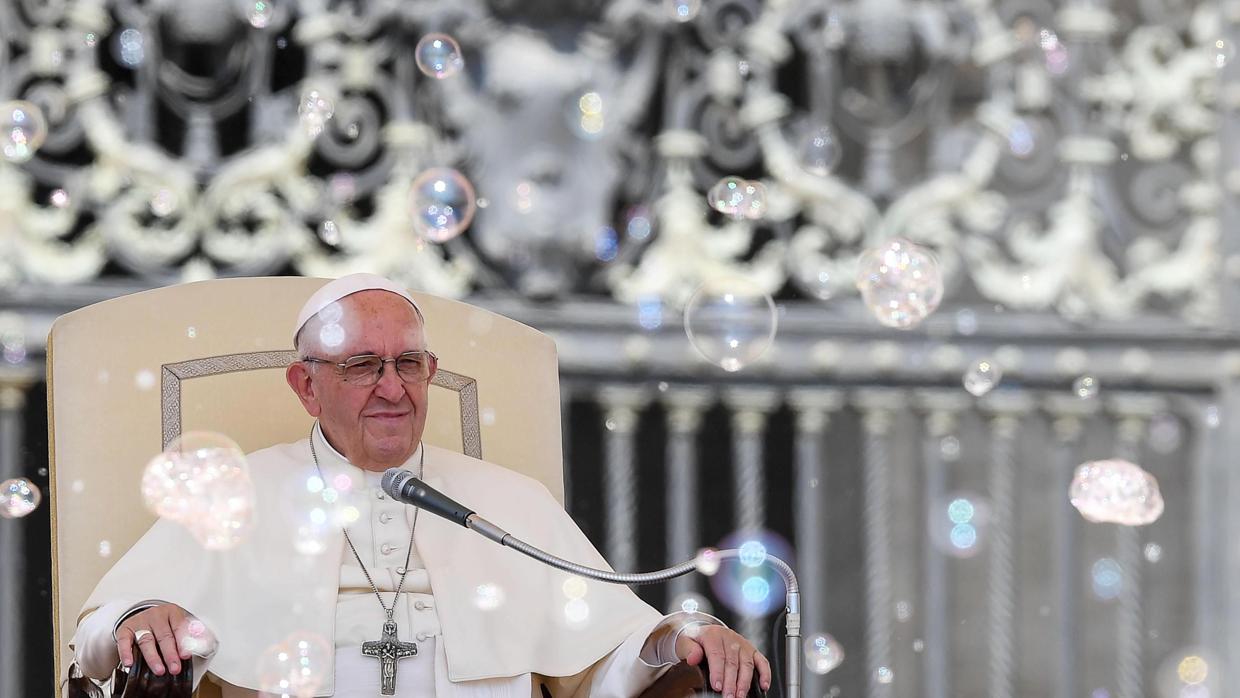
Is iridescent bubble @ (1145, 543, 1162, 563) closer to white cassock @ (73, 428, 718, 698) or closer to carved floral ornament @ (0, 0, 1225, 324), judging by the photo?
carved floral ornament @ (0, 0, 1225, 324)

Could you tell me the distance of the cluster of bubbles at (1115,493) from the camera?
348 centimetres

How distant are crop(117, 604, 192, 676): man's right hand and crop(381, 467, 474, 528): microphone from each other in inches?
12.3

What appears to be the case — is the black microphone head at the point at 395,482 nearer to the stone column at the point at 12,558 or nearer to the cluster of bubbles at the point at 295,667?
the cluster of bubbles at the point at 295,667

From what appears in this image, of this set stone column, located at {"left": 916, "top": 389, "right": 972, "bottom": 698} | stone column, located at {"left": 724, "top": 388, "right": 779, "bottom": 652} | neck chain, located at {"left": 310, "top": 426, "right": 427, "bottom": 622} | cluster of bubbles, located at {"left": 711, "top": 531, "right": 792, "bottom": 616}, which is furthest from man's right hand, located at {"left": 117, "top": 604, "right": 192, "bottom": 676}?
stone column, located at {"left": 916, "top": 389, "right": 972, "bottom": 698}

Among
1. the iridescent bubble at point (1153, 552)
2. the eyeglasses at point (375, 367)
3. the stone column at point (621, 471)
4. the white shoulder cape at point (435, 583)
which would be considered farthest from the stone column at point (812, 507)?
the eyeglasses at point (375, 367)

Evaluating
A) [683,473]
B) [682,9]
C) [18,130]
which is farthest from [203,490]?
[682,9]

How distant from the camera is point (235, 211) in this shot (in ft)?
12.4

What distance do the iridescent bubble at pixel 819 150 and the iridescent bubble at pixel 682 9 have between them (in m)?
0.41

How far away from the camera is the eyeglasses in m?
2.45

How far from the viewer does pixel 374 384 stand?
96.6 inches

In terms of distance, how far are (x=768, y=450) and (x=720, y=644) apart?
6.17ft

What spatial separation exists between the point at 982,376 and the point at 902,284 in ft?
1.46

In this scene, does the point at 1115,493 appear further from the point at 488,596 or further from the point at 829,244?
the point at 488,596

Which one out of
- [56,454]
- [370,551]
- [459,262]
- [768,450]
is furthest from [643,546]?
[56,454]
